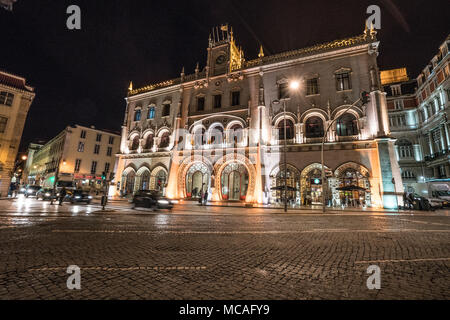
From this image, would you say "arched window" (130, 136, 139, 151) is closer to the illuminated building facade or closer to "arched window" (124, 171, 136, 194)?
the illuminated building facade

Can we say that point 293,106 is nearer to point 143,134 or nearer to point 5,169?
point 143,134

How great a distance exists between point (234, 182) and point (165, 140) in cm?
1248

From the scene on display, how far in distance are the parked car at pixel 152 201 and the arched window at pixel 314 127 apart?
16.8m

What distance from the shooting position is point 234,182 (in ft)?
88.8

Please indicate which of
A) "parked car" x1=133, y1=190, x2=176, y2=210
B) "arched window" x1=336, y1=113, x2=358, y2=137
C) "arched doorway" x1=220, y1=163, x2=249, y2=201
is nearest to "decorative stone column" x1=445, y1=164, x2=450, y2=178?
"arched window" x1=336, y1=113, x2=358, y2=137

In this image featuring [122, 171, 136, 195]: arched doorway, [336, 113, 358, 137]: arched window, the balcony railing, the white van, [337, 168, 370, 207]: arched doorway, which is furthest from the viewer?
[122, 171, 136, 195]: arched doorway

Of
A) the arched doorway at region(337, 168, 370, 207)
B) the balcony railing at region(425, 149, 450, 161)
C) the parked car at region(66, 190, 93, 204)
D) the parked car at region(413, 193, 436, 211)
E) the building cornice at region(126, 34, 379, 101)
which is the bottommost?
the parked car at region(66, 190, 93, 204)

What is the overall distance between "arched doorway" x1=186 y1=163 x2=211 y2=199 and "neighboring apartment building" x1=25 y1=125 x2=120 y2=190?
22.9 metres

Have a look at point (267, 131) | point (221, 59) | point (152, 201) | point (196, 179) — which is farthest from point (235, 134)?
point (152, 201)

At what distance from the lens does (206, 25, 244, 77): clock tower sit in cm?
2917

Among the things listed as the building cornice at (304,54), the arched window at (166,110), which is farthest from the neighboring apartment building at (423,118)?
the arched window at (166,110)
